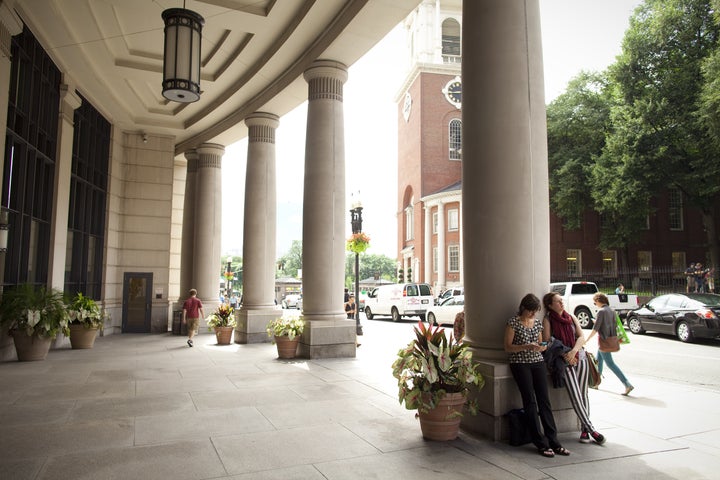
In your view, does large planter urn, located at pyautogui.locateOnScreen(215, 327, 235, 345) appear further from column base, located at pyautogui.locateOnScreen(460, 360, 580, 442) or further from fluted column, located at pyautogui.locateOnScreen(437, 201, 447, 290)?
fluted column, located at pyautogui.locateOnScreen(437, 201, 447, 290)

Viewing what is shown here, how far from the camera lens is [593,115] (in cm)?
4366

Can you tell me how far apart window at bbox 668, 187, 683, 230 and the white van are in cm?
3359

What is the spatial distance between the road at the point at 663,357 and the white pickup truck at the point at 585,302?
11.9 ft

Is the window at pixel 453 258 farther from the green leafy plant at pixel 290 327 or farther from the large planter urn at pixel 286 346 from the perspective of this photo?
the large planter urn at pixel 286 346

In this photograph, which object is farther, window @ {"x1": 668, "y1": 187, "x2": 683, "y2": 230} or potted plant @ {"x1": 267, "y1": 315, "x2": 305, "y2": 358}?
window @ {"x1": 668, "y1": 187, "x2": 683, "y2": 230}

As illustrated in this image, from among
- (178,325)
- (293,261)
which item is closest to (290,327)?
(178,325)

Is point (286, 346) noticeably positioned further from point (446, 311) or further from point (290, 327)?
point (446, 311)

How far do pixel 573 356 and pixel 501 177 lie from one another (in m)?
2.25

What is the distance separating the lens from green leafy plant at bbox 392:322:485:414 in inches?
227

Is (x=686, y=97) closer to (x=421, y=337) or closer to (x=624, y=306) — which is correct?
(x=624, y=306)

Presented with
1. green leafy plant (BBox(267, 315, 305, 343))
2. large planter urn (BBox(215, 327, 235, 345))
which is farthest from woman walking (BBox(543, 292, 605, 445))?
large planter urn (BBox(215, 327, 235, 345))

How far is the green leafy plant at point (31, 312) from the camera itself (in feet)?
37.5

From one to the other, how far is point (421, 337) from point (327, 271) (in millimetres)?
6819

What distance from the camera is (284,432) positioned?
611 cm
